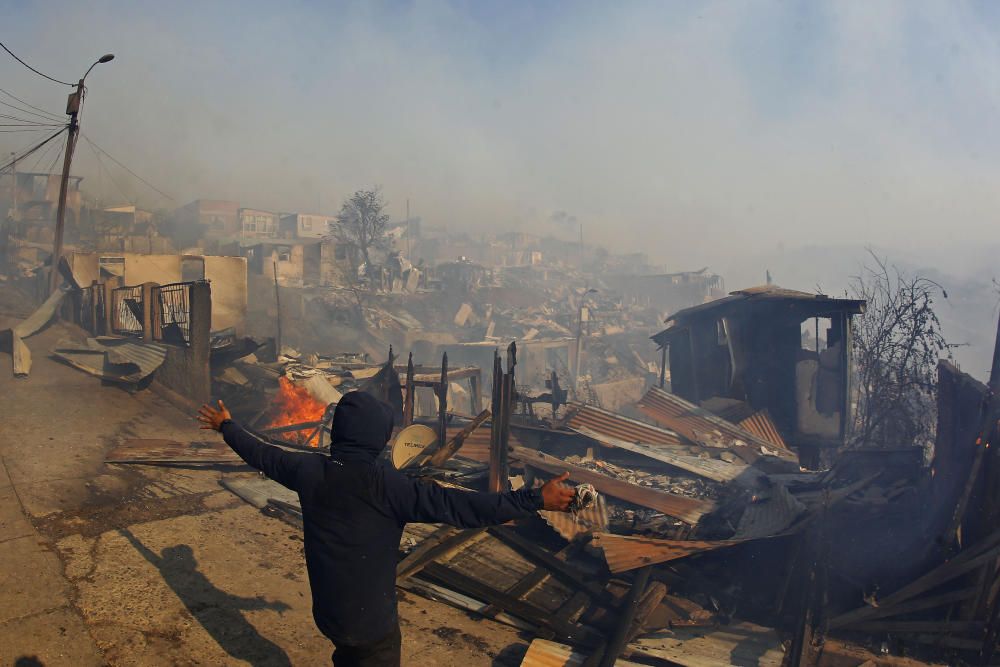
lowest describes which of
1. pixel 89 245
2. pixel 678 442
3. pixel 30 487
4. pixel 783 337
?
pixel 678 442

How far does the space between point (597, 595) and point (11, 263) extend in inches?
1369

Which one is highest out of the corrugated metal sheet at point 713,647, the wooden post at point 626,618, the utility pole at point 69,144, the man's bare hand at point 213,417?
the utility pole at point 69,144

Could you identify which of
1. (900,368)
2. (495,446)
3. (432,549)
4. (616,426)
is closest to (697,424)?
(616,426)

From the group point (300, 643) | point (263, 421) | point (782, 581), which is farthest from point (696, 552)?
point (263, 421)

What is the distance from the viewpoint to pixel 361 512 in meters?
2.47

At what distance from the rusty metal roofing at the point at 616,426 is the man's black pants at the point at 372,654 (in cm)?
812

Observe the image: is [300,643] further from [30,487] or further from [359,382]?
[359,382]

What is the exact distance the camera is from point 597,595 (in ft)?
18.3

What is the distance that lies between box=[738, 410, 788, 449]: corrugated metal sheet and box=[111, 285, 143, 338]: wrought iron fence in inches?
527

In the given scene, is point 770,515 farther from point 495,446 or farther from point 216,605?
point 216,605

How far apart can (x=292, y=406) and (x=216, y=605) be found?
25.4 feet

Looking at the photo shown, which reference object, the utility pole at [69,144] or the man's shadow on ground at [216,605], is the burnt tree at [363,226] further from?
the man's shadow on ground at [216,605]

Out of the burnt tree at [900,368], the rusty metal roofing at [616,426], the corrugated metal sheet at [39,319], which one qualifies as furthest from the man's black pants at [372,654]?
the corrugated metal sheet at [39,319]

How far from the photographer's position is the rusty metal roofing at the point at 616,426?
10.8 m
